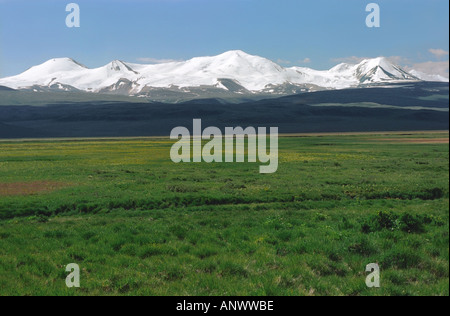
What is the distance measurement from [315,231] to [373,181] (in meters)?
19.9

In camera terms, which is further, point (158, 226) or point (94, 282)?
point (158, 226)

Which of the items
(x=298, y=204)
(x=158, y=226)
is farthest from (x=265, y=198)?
(x=158, y=226)

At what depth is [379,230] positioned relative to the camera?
13.3 metres

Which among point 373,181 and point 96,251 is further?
point 373,181

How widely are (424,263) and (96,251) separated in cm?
1028

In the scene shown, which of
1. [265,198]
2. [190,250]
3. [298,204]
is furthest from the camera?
[265,198]

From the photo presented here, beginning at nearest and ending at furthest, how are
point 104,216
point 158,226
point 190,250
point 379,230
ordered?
point 190,250, point 379,230, point 158,226, point 104,216

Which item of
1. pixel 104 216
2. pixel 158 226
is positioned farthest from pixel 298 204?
pixel 104 216

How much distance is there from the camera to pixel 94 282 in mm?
9758

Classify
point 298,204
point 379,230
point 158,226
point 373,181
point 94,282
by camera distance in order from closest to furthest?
point 94,282 < point 379,230 < point 158,226 < point 298,204 < point 373,181

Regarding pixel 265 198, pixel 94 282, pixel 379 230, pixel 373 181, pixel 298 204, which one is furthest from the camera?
pixel 373 181
